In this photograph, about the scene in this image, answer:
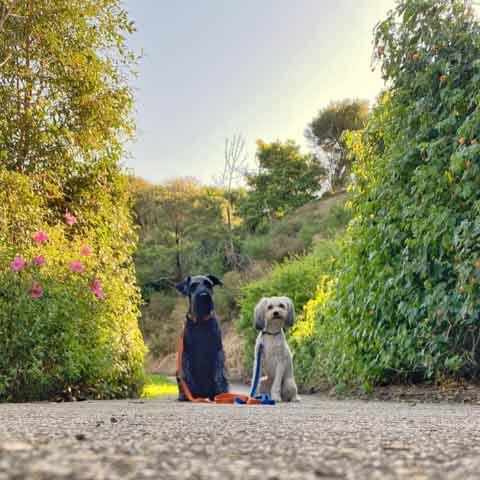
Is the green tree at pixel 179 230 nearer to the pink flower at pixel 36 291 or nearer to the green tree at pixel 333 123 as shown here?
the green tree at pixel 333 123

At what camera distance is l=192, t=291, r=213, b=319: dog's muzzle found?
6543 millimetres

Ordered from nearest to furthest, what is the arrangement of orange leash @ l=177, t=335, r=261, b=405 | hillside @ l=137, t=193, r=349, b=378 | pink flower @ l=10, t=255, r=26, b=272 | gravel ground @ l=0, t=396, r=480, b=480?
→ gravel ground @ l=0, t=396, r=480, b=480 < orange leash @ l=177, t=335, r=261, b=405 < pink flower @ l=10, t=255, r=26, b=272 < hillside @ l=137, t=193, r=349, b=378

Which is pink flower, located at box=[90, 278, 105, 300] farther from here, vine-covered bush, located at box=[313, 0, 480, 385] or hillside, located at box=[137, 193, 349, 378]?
hillside, located at box=[137, 193, 349, 378]

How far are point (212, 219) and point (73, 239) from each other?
61.5ft

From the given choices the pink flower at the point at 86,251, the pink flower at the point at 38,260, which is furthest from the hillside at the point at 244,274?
the pink flower at the point at 38,260

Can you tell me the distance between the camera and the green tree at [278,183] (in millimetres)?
29031

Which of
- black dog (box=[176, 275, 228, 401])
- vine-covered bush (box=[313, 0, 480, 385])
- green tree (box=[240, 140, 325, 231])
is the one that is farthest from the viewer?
green tree (box=[240, 140, 325, 231])

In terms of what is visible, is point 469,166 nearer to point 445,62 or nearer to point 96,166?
point 445,62

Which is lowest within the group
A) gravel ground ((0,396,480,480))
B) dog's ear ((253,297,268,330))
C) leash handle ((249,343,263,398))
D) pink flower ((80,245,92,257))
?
gravel ground ((0,396,480,480))

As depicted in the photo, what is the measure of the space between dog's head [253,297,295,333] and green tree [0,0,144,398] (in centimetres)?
192

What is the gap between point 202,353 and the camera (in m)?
6.76

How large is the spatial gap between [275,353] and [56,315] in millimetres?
2305

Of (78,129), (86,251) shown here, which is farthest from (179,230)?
(86,251)

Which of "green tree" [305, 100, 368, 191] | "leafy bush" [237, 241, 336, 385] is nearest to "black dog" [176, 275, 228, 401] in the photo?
"leafy bush" [237, 241, 336, 385]
